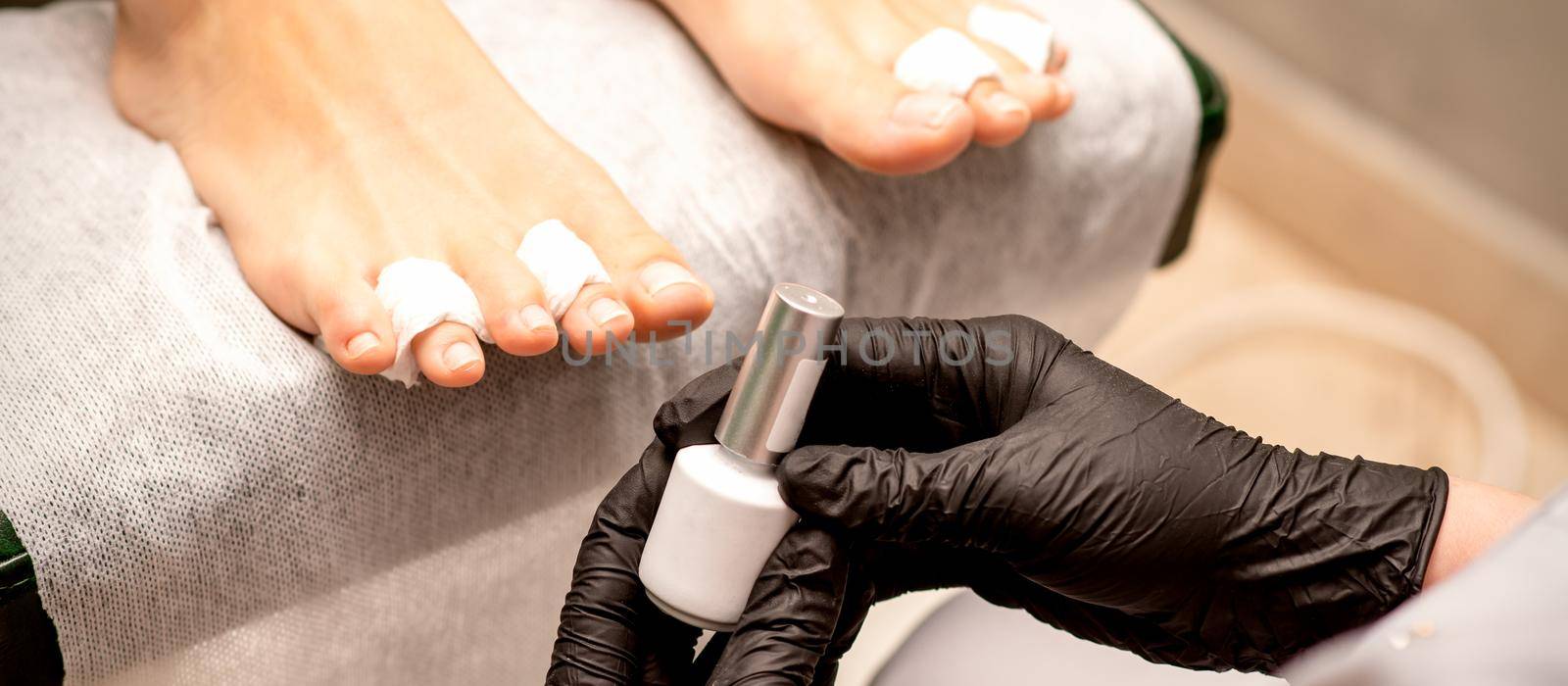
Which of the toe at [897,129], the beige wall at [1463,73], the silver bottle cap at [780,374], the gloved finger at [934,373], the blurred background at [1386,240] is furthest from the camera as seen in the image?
the beige wall at [1463,73]

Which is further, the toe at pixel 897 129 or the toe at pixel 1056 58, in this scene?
the toe at pixel 1056 58

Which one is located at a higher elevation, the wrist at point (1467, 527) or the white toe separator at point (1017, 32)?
the white toe separator at point (1017, 32)

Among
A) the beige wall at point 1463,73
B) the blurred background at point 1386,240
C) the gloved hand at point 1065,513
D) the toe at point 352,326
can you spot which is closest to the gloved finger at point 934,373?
the gloved hand at point 1065,513

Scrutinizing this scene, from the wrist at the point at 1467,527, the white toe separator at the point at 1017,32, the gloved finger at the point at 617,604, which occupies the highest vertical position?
the white toe separator at the point at 1017,32

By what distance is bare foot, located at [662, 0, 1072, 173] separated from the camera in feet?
2.34

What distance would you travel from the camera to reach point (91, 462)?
0.56 meters

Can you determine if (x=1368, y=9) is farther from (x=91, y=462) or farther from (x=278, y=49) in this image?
(x=91, y=462)

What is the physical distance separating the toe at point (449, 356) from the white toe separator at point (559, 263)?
0.17ft

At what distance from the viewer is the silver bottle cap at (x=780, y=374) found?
461 millimetres

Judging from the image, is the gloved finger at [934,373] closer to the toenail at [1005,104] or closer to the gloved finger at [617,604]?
the gloved finger at [617,604]

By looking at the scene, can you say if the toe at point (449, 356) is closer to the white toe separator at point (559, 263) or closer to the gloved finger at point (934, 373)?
the white toe separator at point (559, 263)

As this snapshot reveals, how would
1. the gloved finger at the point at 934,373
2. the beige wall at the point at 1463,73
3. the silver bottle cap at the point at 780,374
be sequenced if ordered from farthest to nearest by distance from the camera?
the beige wall at the point at 1463,73 → the gloved finger at the point at 934,373 → the silver bottle cap at the point at 780,374

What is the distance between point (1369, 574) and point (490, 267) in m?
0.44

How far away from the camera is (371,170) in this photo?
69 cm
